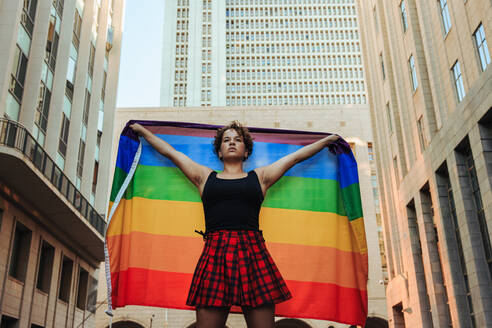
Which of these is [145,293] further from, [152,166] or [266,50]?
[266,50]

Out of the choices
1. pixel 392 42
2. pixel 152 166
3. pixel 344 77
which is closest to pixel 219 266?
pixel 152 166

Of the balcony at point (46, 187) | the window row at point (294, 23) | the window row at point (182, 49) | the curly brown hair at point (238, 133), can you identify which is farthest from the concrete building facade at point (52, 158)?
the window row at point (294, 23)

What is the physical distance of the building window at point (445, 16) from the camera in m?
25.1

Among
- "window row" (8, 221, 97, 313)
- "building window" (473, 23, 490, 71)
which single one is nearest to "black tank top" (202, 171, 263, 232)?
"building window" (473, 23, 490, 71)

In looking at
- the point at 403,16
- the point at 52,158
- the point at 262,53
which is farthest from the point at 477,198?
the point at 262,53

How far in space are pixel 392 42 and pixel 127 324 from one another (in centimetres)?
3726

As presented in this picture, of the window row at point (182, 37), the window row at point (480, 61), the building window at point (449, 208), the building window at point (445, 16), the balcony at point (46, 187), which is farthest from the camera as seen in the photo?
the window row at point (182, 37)

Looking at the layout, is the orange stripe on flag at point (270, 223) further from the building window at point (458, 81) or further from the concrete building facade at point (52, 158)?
Answer: the building window at point (458, 81)

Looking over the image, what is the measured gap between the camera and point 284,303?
226 inches

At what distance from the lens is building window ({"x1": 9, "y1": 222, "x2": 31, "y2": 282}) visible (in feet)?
76.6

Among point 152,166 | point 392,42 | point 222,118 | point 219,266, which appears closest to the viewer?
point 219,266

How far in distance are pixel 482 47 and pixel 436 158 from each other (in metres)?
6.49

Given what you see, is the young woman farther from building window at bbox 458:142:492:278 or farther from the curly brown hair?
building window at bbox 458:142:492:278

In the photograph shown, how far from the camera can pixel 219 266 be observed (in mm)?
4793
